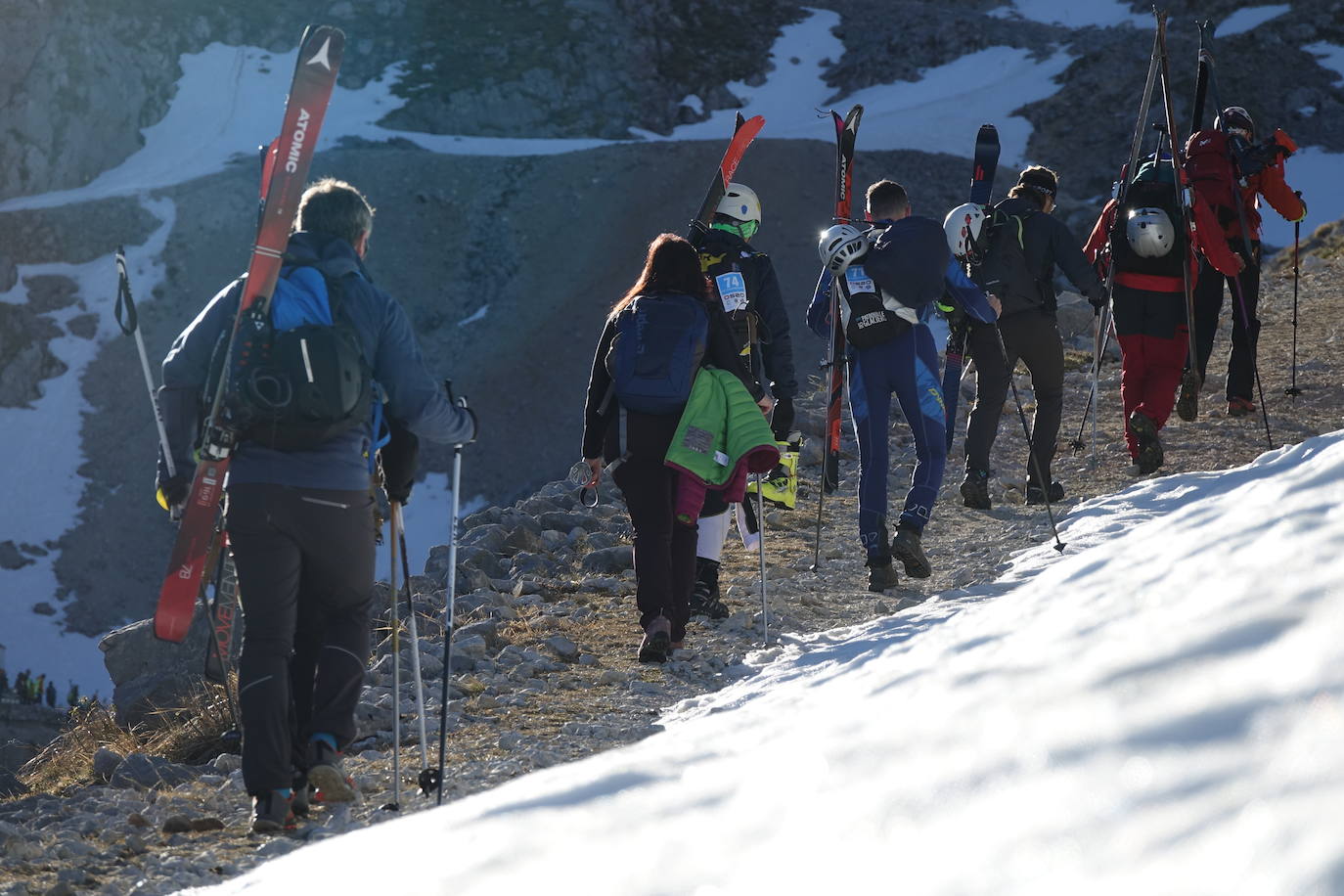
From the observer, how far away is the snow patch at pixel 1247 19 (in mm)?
54500

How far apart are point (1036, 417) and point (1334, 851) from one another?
8.07 m

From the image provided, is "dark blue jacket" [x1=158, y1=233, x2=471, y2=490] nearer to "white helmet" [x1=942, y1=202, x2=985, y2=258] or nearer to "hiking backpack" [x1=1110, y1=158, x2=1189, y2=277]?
"white helmet" [x1=942, y1=202, x2=985, y2=258]

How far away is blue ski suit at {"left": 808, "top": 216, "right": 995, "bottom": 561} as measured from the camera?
7664 mm

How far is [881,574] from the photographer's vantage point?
7.88 m

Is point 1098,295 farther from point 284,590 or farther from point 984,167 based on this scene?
point 284,590

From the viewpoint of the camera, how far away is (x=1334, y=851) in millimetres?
1614

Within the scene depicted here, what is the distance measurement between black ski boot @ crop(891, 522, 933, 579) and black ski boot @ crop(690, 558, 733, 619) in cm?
111

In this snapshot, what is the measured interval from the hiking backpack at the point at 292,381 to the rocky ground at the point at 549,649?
1.44 metres

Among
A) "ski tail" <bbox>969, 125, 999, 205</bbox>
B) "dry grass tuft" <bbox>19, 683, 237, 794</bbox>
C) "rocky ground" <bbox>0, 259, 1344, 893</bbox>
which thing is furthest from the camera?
"ski tail" <bbox>969, 125, 999, 205</bbox>

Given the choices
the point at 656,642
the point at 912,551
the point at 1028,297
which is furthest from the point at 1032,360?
the point at 656,642

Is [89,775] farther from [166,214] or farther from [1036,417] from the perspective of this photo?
[166,214]

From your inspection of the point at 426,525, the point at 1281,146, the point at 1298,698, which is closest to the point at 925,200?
the point at 426,525

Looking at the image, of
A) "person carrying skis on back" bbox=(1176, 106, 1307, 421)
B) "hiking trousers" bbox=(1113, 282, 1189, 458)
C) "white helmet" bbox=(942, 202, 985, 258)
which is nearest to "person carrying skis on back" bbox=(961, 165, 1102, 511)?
"white helmet" bbox=(942, 202, 985, 258)

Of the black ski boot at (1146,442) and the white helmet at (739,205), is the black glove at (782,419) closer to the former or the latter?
the white helmet at (739,205)
